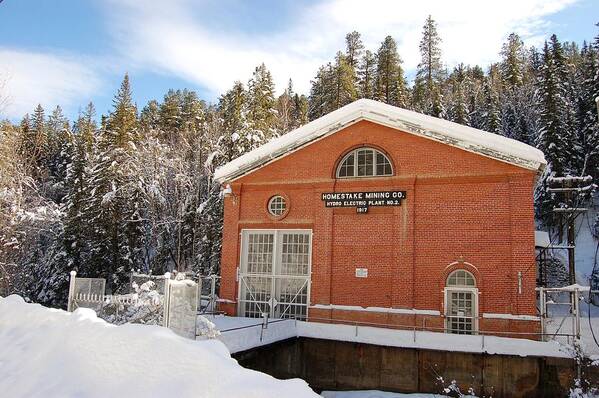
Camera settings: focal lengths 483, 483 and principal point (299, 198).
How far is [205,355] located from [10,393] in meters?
1.74

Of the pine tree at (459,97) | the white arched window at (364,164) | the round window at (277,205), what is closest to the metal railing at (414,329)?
the round window at (277,205)

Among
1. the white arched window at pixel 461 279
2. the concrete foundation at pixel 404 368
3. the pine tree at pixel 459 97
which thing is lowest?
the concrete foundation at pixel 404 368

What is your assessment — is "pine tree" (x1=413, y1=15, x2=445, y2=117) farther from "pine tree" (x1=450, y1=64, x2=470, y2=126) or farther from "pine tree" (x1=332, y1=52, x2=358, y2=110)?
"pine tree" (x1=332, y1=52, x2=358, y2=110)

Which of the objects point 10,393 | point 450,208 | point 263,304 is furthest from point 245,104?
point 10,393

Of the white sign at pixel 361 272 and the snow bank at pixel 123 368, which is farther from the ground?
the white sign at pixel 361 272

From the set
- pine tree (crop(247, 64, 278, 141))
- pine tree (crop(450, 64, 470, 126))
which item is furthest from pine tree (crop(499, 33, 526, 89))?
pine tree (crop(247, 64, 278, 141))

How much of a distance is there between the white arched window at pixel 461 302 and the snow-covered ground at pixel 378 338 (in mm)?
1201

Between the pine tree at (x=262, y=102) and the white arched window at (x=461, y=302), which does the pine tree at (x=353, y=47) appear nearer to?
the pine tree at (x=262, y=102)

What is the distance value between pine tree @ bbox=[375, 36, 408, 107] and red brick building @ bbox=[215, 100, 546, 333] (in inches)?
1321

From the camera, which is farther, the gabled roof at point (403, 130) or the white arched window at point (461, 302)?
the white arched window at point (461, 302)

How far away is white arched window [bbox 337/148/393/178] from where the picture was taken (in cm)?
1641

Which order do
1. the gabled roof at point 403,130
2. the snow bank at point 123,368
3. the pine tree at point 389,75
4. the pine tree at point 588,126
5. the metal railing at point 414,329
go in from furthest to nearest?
1. the pine tree at point 389,75
2. the pine tree at point 588,126
3. the gabled roof at point 403,130
4. the metal railing at point 414,329
5. the snow bank at point 123,368

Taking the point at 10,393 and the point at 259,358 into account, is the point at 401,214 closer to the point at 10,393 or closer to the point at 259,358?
the point at 259,358

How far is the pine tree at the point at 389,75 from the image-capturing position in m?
49.6
